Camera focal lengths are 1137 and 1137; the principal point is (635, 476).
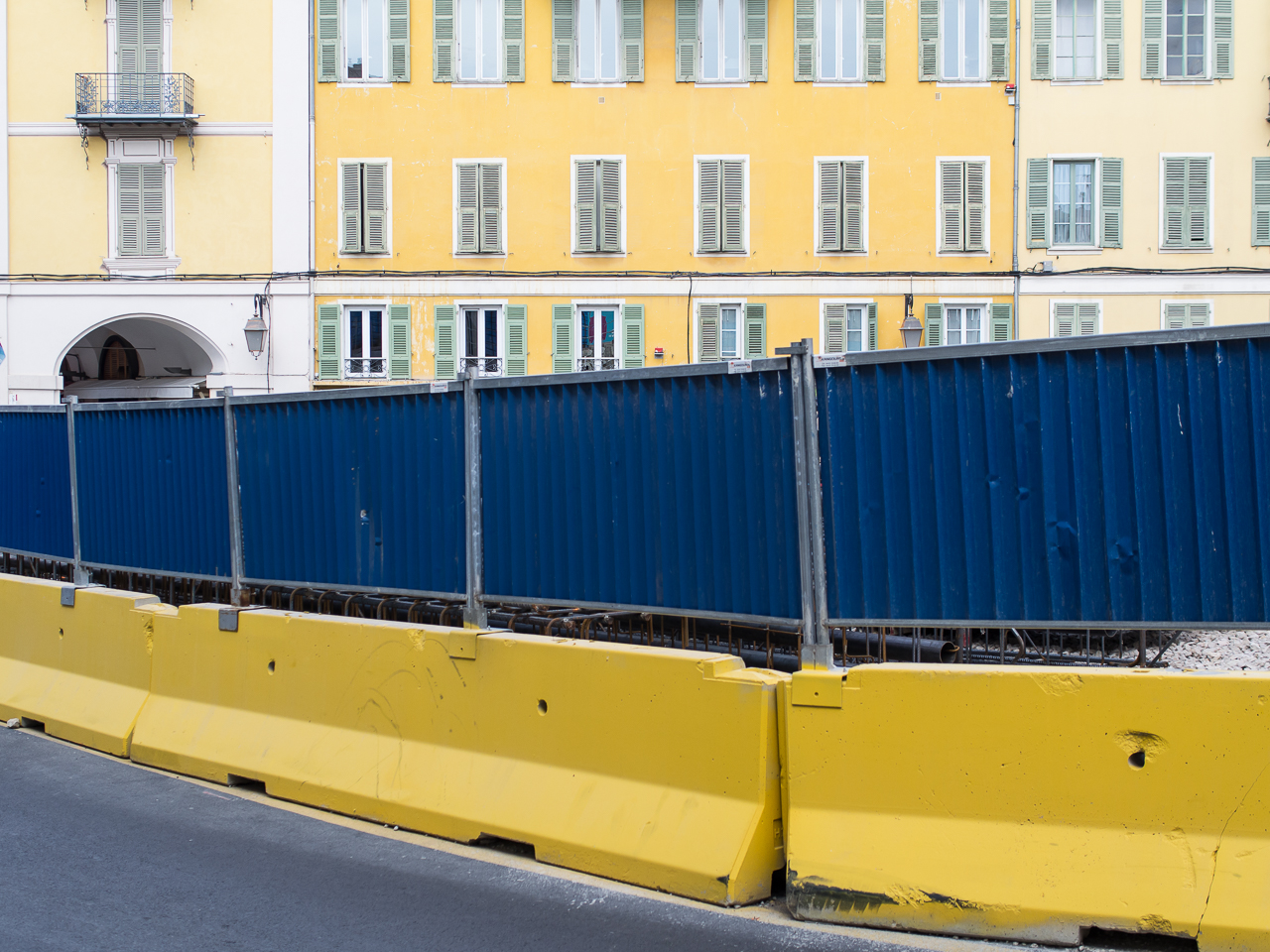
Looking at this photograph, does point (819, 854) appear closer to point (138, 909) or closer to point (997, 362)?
point (997, 362)

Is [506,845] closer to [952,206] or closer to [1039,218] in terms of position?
[952,206]

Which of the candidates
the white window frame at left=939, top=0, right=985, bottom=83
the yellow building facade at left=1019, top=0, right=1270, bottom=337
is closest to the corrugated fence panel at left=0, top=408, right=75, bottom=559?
the yellow building facade at left=1019, top=0, right=1270, bottom=337

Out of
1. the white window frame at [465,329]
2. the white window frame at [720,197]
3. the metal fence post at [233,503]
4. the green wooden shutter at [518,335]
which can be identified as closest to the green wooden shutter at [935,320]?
the white window frame at [720,197]

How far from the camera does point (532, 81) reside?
27.9m

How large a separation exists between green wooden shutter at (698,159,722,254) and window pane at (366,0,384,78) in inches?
328

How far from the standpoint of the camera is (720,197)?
27969 mm

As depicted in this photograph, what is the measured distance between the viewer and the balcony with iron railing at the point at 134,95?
2783 centimetres

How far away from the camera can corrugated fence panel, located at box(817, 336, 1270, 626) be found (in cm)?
458

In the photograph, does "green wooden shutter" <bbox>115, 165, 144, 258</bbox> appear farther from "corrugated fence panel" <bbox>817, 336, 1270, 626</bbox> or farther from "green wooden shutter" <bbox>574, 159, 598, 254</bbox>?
"corrugated fence panel" <bbox>817, 336, 1270, 626</bbox>

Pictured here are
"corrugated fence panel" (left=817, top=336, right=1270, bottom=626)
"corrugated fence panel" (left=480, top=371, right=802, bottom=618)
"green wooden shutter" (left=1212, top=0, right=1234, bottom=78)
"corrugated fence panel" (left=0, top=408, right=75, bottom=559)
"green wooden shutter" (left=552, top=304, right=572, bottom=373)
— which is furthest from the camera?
"green wooden shutter" (left=552, top=304, right=572, bottom=373)

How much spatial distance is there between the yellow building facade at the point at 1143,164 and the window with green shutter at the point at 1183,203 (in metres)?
0.02

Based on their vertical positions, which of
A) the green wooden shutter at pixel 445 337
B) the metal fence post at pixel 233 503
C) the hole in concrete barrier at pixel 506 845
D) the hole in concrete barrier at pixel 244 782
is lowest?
the hole in concrete barrier at pixel 244 782

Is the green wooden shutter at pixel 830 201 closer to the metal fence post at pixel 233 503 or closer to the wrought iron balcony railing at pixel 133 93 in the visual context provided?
the wrought iron balcony railing at pixel 133 93

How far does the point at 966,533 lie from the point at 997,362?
76cm
